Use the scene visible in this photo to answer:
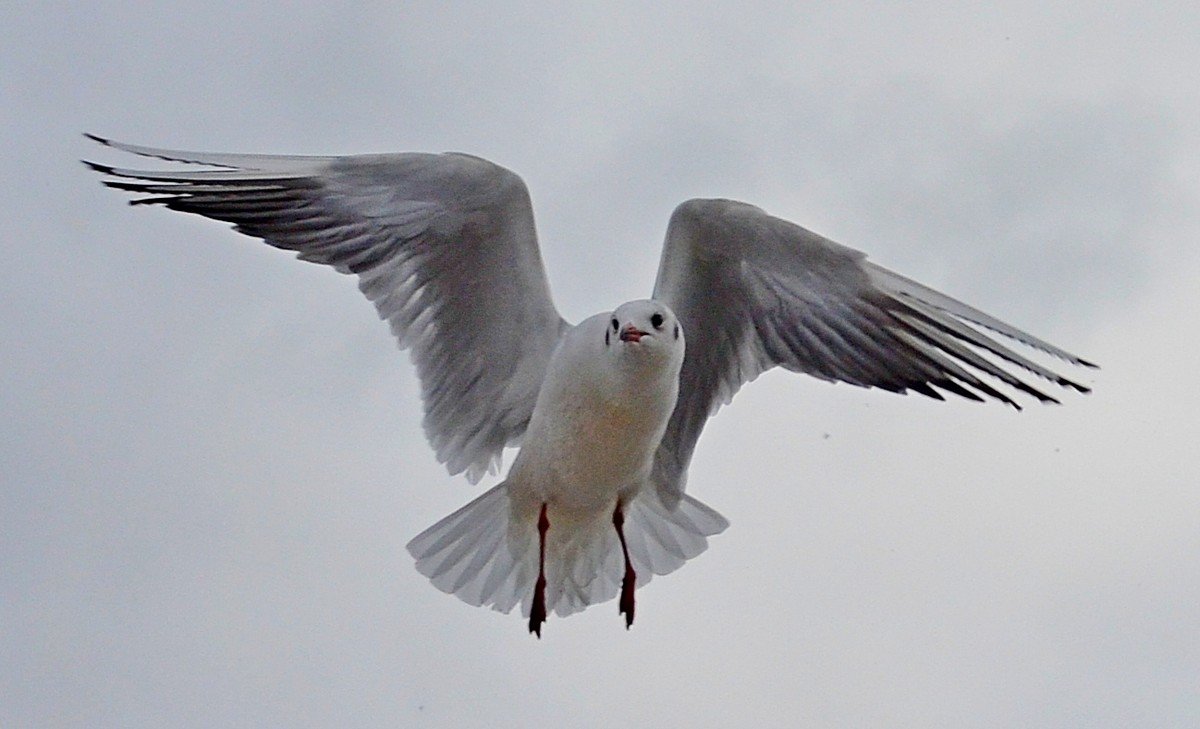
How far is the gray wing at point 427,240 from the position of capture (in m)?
6.88

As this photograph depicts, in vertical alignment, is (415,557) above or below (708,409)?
below

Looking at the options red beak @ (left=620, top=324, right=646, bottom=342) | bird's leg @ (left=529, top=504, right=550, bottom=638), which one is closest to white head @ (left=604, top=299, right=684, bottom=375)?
red beak @ (left=620, top=324, right=646, bottom=342)

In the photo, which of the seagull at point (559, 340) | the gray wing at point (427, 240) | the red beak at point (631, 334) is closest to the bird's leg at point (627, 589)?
the seagull at point (559, 340)

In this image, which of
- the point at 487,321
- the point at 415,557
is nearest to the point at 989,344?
the point at 487,321

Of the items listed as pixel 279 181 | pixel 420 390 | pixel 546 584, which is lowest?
pixel 546 584

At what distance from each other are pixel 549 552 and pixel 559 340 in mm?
906

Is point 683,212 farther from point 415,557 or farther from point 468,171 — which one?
point 415,557

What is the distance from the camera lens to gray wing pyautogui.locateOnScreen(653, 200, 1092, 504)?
688cm

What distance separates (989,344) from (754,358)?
97cm

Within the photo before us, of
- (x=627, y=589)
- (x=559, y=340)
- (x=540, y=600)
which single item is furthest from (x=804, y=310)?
(x=540, y=600)

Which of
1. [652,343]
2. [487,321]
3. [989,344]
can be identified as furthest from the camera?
[487,321]

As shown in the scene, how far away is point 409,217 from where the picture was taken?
23.1 feet

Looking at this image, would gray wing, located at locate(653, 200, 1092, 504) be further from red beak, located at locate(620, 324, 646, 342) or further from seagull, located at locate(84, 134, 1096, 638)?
red beak, located at locate(620, 324, 646, 342)

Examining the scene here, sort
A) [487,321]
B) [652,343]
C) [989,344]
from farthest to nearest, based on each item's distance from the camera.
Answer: [487,321]
[989,344]
[652,343]
